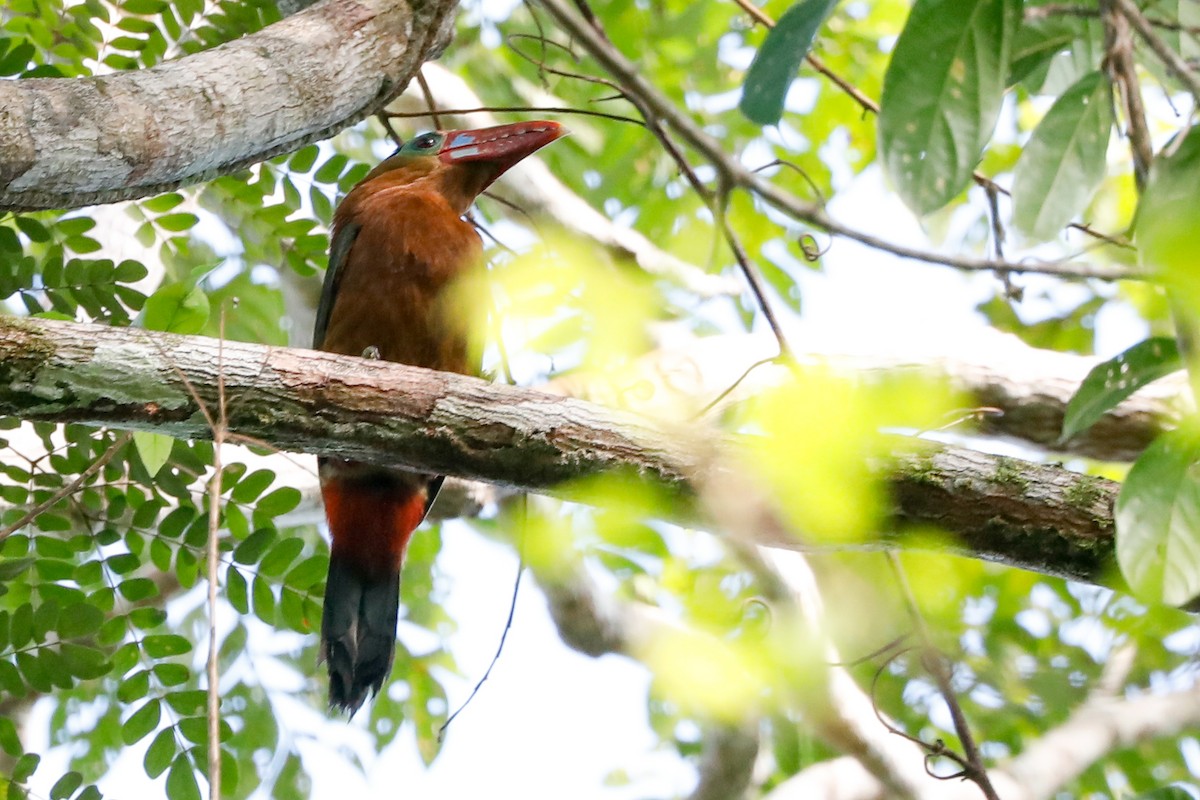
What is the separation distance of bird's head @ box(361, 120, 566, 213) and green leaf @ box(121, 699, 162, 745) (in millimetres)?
1682

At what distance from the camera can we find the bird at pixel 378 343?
2.91 m

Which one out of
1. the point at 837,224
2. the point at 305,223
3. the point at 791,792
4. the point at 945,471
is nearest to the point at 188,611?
the point at 305,223

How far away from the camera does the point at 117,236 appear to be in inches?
145

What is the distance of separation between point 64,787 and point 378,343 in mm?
1322

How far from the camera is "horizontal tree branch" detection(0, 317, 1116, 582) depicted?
197 centimetres

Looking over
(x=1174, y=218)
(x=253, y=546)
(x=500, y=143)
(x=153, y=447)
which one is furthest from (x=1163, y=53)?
(x=500, y=143)

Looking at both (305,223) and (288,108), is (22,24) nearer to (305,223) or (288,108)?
(305,223)

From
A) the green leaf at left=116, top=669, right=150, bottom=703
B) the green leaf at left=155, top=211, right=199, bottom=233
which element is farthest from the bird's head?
the green leaf at left=116, top=669, right=150, bottom=703

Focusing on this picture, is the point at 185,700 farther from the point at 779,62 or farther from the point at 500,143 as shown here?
the point at 500,143

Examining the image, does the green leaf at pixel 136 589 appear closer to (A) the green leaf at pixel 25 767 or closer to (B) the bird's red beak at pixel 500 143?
(A) the green leaf at pixel 25 767

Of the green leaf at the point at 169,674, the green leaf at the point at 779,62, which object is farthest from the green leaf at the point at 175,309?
the green leaf at the point at 779,62

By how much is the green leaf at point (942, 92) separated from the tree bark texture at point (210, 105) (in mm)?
1221

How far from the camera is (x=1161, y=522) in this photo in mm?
1528

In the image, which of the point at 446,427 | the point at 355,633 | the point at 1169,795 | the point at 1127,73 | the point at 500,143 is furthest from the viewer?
the point at 500,143
